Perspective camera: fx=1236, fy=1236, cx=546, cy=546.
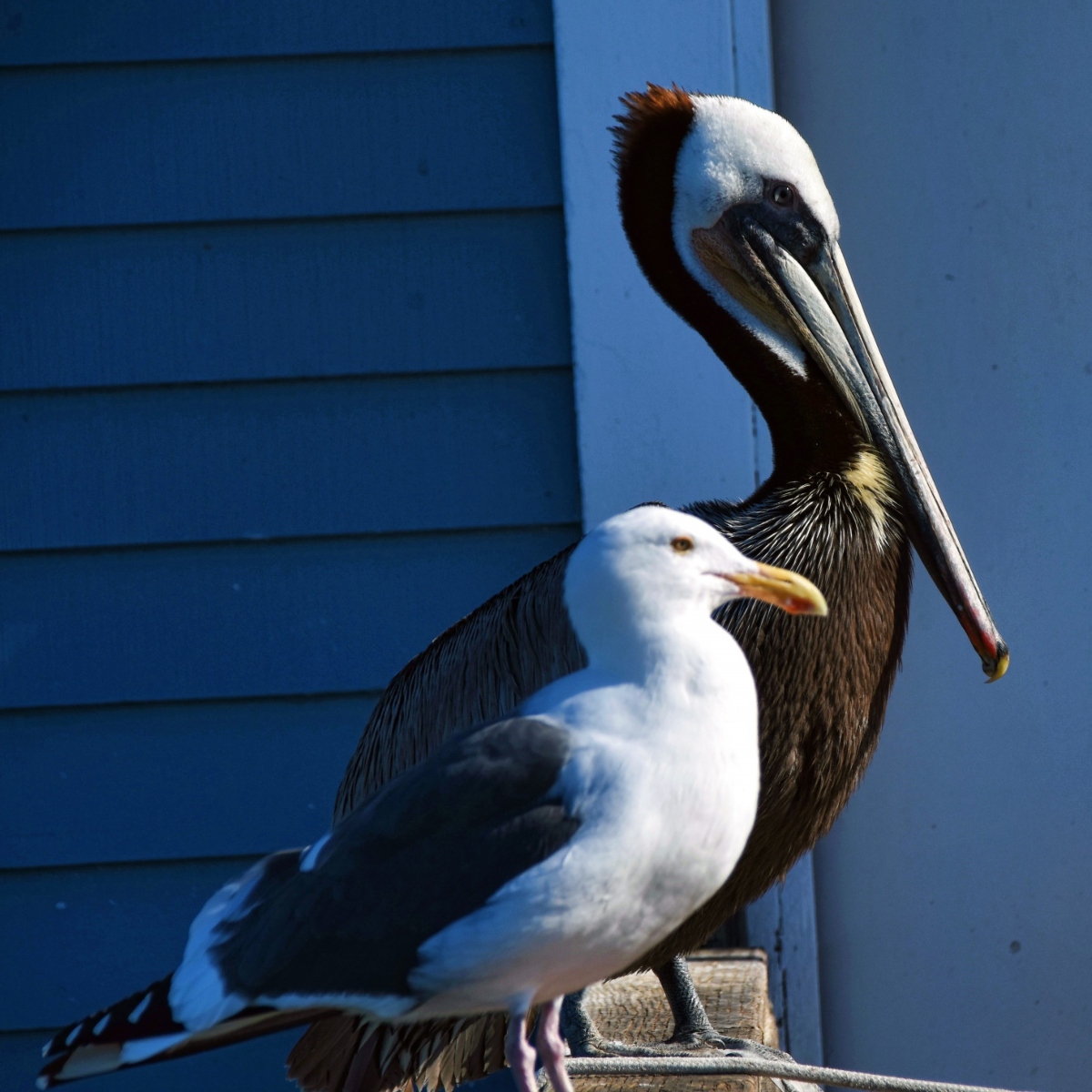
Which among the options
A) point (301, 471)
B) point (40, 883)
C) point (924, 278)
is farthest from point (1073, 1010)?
point (40, 883)

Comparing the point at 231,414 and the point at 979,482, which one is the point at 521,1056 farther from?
the point at 979,482

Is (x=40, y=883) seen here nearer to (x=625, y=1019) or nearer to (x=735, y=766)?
(x=625, y=1019)

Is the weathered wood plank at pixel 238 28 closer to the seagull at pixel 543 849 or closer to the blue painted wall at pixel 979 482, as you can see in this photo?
the blue painted wall at pixel 979 482

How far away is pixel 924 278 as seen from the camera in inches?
85.9

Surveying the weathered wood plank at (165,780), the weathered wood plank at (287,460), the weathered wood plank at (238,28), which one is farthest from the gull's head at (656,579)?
the weathered wood plank at (238,28)

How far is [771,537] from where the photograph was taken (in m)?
1.49

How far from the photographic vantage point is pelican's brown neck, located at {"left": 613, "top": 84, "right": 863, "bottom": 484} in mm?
1563

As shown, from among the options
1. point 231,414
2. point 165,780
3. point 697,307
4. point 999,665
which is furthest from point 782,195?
point 165,780

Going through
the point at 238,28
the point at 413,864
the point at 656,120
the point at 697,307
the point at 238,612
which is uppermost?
the point at 238,28

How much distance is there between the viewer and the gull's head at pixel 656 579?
919mm

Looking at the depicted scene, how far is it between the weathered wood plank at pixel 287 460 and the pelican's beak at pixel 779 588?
3.35ft

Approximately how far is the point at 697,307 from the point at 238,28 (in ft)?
2.86

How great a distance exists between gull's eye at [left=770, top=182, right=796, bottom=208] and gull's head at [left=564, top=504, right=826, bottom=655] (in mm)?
773

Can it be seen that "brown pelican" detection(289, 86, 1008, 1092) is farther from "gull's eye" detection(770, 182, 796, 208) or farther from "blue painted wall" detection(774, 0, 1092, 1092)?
"blue painted wall" detection(774, 0, 1092, 1092)
